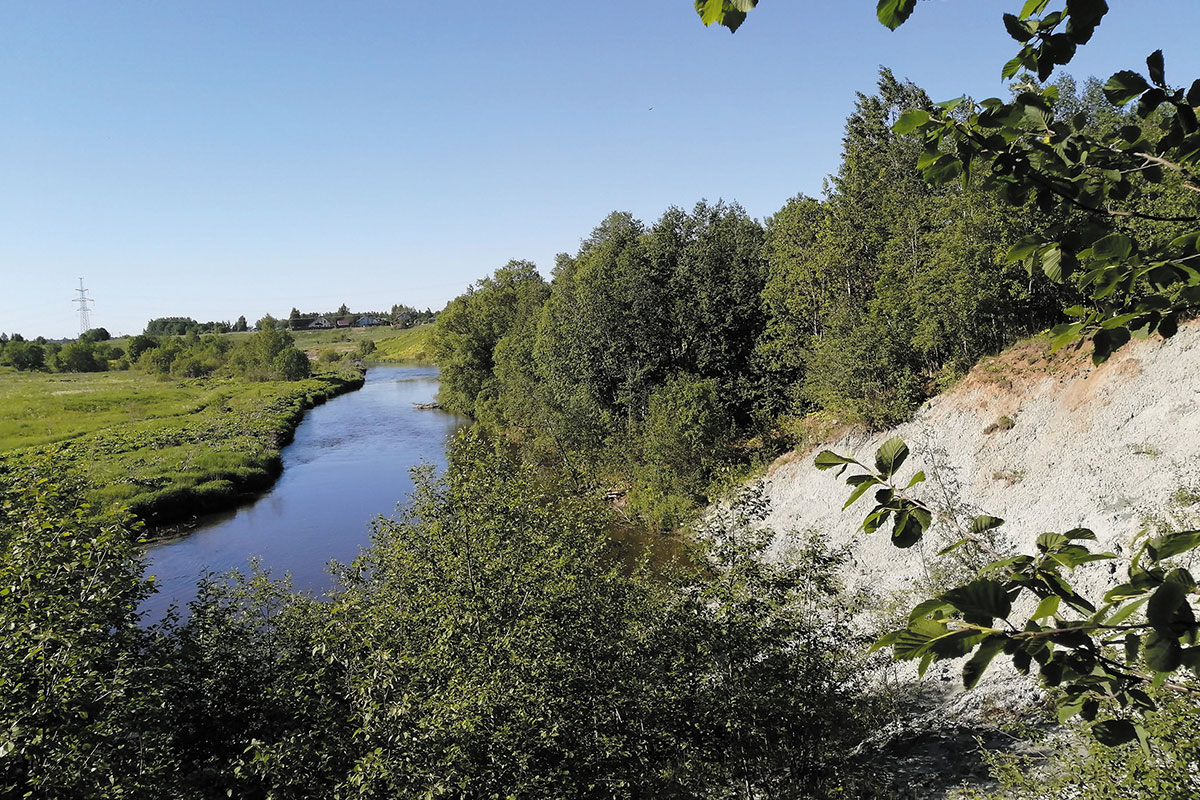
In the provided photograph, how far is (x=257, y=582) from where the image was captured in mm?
12344

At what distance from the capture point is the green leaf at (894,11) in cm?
181

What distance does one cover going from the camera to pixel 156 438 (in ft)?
152

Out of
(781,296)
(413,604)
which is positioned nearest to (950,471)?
(781,296)

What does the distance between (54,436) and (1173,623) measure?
202 ft

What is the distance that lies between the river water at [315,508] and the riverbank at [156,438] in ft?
6.18

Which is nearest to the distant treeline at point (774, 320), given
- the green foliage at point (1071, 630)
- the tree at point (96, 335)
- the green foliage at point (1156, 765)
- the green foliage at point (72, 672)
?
the green foliage at point (1156, 765)

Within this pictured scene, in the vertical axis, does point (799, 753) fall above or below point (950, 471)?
below

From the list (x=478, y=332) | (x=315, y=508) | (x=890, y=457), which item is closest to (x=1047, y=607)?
(x=890, y=457)

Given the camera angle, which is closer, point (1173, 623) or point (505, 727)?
point (1173, 623)

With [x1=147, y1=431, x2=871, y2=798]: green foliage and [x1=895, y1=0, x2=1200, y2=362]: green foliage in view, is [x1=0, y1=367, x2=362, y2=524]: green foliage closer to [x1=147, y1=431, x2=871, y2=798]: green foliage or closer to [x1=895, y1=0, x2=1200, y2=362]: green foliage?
[x1=147, y1=431, x2=871, y2=798]: green foliage

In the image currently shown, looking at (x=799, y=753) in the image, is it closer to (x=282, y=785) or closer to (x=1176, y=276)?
(x=282, y=785)

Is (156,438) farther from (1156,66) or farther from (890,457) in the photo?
(1156,66)

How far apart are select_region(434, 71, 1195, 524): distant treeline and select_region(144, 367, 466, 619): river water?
995cm

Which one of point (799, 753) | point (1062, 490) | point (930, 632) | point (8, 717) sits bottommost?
point (799, 753)
